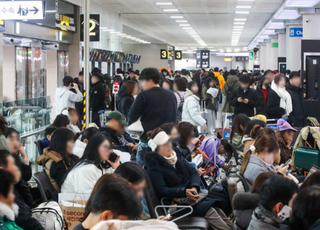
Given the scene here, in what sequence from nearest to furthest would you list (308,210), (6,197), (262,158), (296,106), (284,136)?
(308,210), (6,197), (262,158), (284,136), (296,106)

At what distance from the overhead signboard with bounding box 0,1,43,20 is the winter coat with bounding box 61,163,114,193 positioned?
5.21 meters

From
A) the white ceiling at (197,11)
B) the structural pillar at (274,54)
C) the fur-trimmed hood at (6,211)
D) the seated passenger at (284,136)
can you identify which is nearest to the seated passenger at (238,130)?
the seated passenger at (284,136)

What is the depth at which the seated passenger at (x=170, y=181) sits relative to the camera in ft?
16.3

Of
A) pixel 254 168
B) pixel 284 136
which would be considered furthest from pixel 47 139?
pixel 284 136

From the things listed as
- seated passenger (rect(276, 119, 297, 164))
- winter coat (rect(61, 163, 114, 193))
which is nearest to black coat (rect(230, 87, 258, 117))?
seated passenger (rect(276, 119, 297, 164))

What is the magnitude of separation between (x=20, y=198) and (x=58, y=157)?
1138mm

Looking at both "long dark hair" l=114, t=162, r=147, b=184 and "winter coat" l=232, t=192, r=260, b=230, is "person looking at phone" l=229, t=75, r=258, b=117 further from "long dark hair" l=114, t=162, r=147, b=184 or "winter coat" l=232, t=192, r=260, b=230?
"long dark hair" l=114, t=162, r=147, b=184

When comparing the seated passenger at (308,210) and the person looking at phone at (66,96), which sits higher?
the person looking at phone at (66,96)

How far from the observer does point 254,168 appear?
5.25 metres

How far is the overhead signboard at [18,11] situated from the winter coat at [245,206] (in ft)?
21.3

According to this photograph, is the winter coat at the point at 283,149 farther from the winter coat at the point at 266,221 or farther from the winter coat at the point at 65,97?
the winter coat at the point at 65,97

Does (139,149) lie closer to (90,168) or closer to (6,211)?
(90,168)

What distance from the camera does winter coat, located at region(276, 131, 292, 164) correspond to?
684 cm

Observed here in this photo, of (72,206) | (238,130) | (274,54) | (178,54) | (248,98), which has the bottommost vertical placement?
(72,206)
